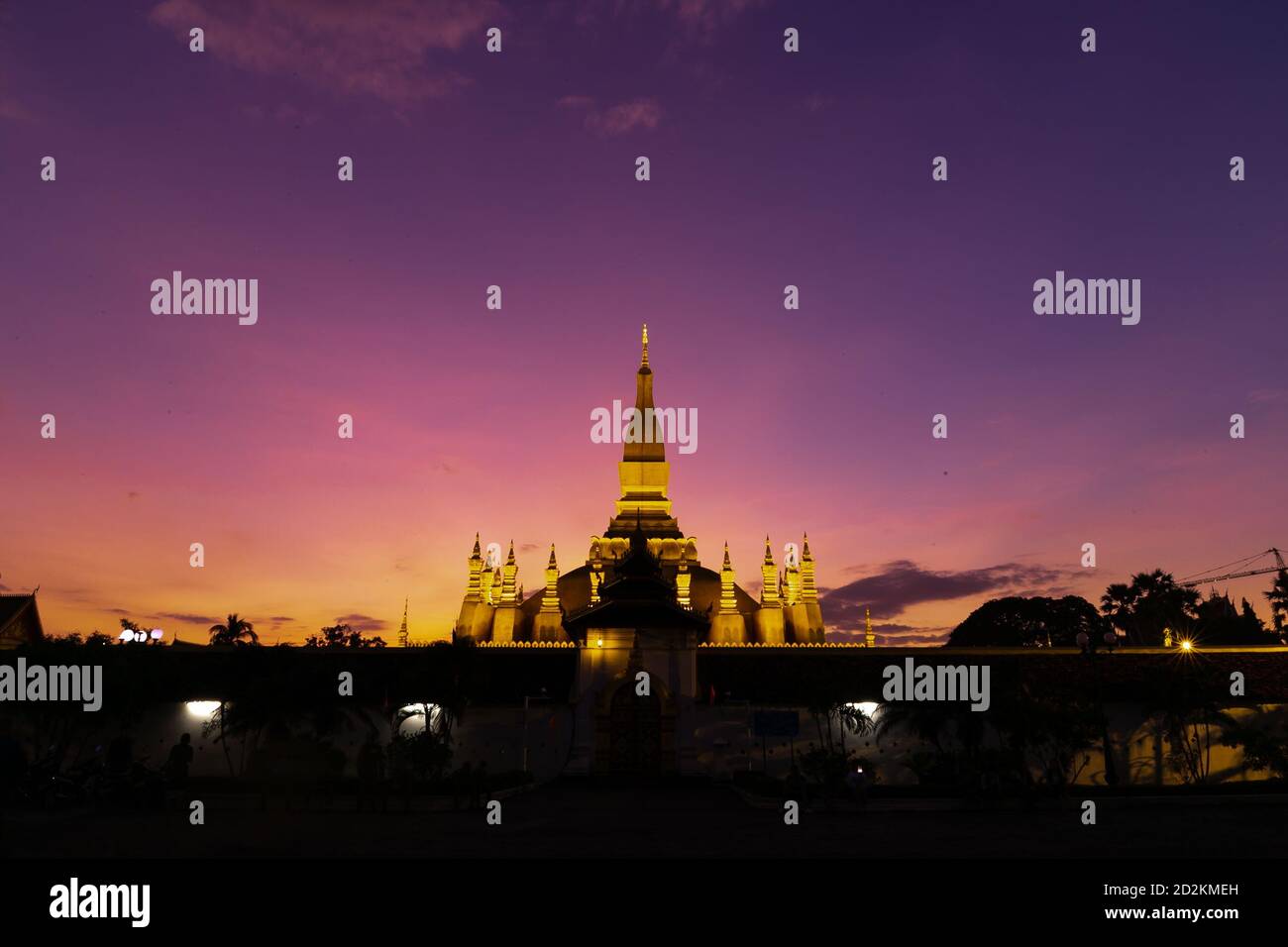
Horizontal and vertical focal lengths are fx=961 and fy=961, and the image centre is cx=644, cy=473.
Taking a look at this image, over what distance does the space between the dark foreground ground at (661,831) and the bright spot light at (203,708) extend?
852 cm

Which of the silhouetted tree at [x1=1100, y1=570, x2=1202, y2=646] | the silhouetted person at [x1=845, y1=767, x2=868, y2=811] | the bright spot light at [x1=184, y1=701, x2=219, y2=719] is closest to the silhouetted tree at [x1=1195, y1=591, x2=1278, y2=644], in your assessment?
the silhouetted tree at [x1=1100, y1=570, x2=1202, y2=646]

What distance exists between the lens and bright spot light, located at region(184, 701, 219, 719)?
3111 centimetres

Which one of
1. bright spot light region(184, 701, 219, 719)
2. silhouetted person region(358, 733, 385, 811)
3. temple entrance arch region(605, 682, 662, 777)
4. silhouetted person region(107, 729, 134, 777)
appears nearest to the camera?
silhouetted person region(358, 733, 385, 811)

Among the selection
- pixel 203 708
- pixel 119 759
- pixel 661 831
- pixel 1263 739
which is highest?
pixel 203 708

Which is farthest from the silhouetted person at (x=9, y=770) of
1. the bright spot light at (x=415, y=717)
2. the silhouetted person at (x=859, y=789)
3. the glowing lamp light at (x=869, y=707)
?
the glowing lamp light at (x=869, y=707)

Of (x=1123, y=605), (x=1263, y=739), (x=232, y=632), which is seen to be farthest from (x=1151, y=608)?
(x=232, y=632)

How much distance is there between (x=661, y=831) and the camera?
18.3m

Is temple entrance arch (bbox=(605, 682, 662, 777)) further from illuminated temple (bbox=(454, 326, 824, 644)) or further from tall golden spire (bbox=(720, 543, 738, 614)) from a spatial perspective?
tall golden spire (bbox=(720, 543, 738, 614))

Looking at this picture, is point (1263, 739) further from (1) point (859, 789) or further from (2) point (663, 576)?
(2) point (663, 576)

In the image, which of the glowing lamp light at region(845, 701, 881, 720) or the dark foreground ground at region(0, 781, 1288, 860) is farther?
the glowing lamp light at region(845, 701, 881, 720)

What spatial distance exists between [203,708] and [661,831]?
19469mm

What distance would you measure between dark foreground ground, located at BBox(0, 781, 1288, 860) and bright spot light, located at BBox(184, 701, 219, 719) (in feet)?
27.9
